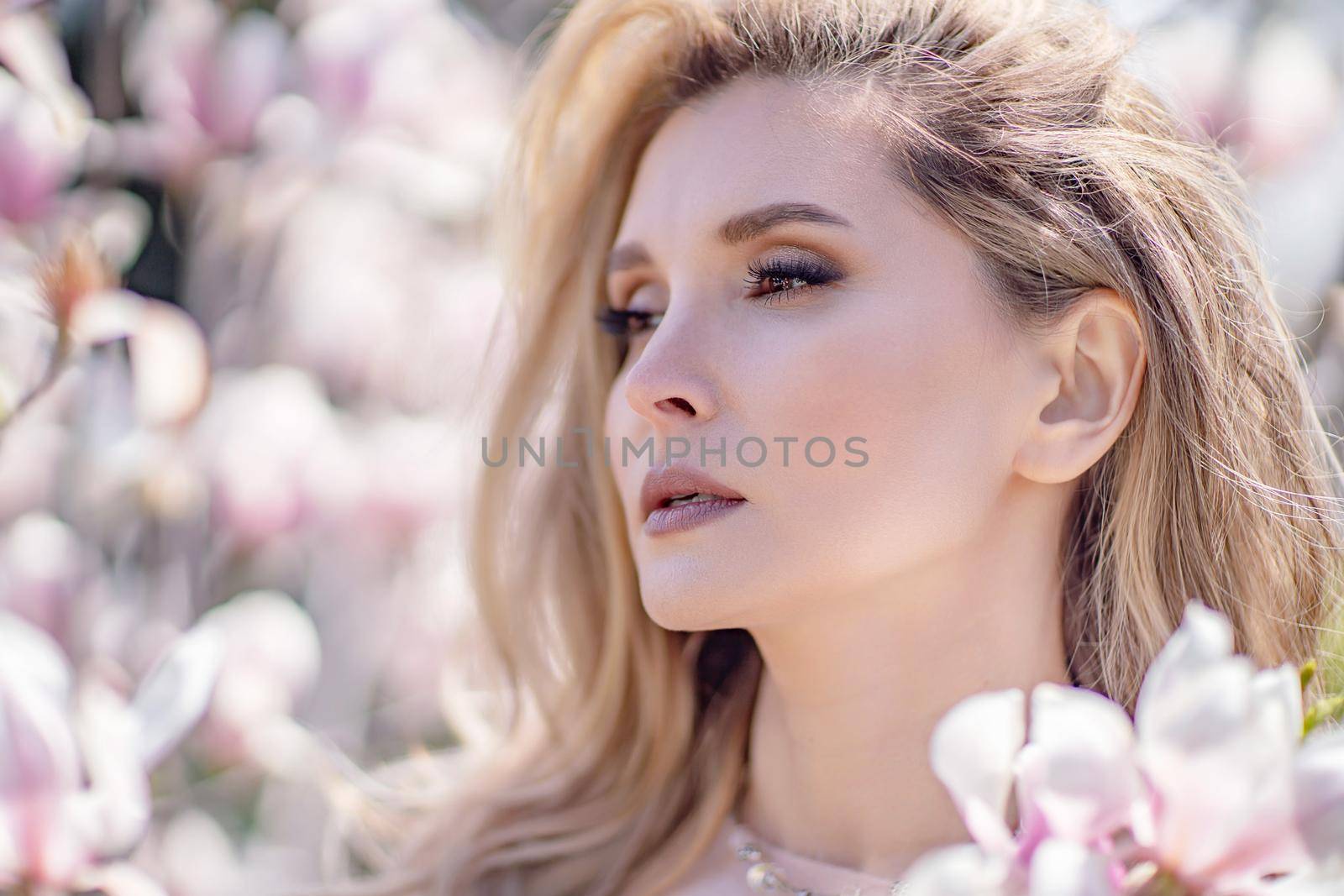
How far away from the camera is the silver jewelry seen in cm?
141

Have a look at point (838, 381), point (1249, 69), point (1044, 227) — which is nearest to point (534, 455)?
point (838, 381)

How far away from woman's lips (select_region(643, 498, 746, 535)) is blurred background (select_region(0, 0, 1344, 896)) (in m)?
0.47

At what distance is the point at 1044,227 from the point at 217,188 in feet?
3.21

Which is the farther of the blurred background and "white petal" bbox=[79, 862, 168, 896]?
the blurred background

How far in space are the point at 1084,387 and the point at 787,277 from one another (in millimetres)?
357

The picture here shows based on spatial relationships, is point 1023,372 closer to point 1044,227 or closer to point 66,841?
point 1044,227

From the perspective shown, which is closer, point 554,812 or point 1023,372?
point 1023,372

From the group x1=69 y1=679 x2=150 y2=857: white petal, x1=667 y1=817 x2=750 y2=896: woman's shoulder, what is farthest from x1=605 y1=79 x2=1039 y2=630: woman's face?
x1=69 y1=679 x2=150 y2=857: white petal

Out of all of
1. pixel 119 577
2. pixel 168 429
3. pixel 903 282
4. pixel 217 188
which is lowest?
pixel 119 577

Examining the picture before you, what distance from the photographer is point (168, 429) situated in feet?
4.82

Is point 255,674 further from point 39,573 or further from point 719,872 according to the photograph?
point 719,872

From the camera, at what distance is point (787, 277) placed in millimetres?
1309

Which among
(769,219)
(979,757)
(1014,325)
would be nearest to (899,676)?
(1014,325)

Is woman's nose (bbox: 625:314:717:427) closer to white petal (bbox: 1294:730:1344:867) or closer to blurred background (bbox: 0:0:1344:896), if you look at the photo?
blurred background (bbox: 0:0:1344:896)
